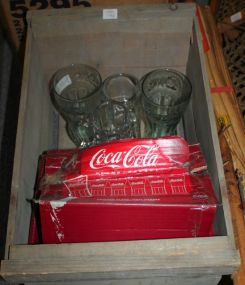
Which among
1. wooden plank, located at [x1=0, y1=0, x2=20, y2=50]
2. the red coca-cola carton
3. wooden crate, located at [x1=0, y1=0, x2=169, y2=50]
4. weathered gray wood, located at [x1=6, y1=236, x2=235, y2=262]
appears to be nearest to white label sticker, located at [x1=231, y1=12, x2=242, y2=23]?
→ wooden crate, located at [x1=0, y1=0, x2=169, y2=50]

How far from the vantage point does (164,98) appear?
92 cm

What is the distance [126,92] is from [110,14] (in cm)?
20

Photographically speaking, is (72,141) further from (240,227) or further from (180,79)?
(240,227)

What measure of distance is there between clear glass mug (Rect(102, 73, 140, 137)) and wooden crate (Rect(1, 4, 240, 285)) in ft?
0.30

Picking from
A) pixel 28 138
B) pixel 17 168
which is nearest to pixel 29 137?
pixel 28 138

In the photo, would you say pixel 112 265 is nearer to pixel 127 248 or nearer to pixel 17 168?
pixel 127 248

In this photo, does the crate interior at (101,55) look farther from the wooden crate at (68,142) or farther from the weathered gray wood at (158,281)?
the weathered gray wood at (158,281)

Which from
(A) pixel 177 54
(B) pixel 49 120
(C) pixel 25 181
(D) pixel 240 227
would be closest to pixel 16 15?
(B) pixel 49 120

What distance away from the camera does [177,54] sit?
98cm

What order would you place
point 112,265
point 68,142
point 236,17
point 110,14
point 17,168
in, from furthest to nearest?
point 236,17
point 68,142
point 110,14
point 17,168
point 112,265

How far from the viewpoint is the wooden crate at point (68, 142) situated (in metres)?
0.58

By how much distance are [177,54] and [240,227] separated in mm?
469

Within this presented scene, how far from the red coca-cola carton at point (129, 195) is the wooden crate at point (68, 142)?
0.05m

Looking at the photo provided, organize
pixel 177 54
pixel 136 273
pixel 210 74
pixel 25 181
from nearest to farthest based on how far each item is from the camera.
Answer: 1. pixel 136 273
2. pixel 25 181
3. pixel 177 54
4. pixel 210 74
